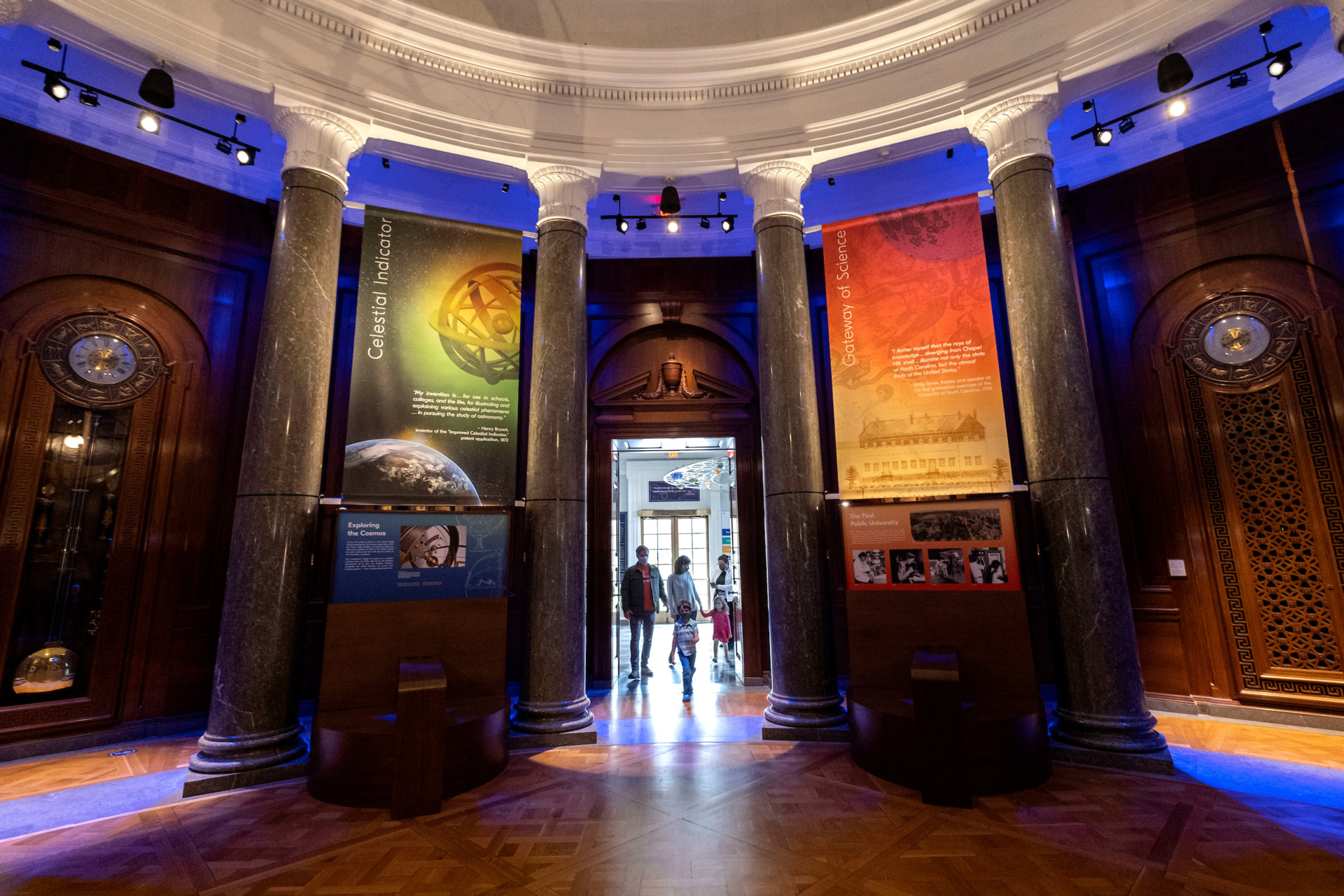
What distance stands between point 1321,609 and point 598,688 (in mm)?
6229

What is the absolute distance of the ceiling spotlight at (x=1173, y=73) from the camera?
4.21 meters

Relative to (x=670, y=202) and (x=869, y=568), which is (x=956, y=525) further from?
(x=670, y=202)

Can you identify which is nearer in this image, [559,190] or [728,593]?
[559,190]

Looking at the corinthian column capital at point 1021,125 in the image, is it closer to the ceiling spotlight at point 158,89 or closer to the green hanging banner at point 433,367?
the green hanging banner at point 433,367

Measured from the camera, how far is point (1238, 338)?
5234 mm

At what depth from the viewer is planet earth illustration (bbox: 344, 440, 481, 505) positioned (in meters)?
4.56

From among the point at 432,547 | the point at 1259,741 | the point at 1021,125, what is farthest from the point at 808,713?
the point at 1021,125

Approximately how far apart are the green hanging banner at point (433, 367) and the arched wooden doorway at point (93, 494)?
6.79 feet

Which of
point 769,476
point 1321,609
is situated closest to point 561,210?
point 769,476

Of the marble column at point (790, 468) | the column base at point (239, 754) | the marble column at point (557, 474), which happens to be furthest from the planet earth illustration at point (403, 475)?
the marble column at point (790, 468)

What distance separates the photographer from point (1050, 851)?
9.46 feet

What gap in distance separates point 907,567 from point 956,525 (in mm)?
471

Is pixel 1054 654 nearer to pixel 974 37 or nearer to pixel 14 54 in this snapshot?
pixel 974 37

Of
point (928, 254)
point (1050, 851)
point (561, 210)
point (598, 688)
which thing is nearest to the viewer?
point (1050, 851)
